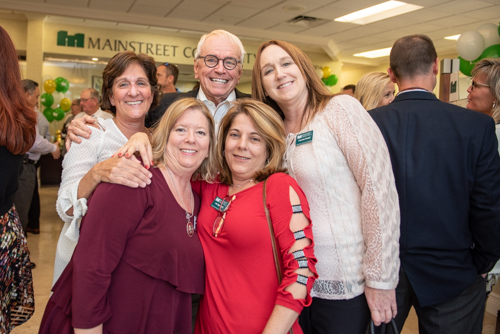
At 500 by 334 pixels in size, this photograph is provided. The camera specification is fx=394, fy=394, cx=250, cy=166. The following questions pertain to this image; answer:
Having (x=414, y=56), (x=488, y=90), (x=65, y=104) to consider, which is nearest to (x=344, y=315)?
(x=414, y=56)

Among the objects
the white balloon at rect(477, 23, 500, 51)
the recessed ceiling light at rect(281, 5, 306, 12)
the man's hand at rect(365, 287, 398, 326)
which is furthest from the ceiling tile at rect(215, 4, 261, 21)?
the man's hand at rect(365, 287, 398, 326)

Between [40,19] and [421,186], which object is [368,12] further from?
[421,186]

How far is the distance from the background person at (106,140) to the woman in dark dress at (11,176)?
20 centimetres

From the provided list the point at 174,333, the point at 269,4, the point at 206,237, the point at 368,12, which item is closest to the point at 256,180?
the point at 206,237

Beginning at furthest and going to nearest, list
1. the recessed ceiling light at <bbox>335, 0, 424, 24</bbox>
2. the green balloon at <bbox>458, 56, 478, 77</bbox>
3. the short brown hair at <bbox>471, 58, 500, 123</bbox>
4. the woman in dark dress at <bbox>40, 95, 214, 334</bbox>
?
the recessed ceiling light at <bbox>335, 0, 424, 24</bbox> → the green balloon at <bbox>458, 56, 478, 77</bbox> → the short brown hair at <bbox>471, 58, 500, 123</bbox> → the woman in dark dress at <bbox>40, 95, 214, 334</bbox>

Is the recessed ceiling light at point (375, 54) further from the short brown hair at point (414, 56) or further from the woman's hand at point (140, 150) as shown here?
the woman's hand at point (140, 150)

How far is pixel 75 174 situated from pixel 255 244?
0.88 meters

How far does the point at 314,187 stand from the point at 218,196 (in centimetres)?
40

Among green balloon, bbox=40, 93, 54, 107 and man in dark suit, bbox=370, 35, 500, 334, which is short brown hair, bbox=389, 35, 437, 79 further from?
green balloon, bbox=40, 93, 54, 107

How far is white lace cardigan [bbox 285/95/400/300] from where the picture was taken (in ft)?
4.99

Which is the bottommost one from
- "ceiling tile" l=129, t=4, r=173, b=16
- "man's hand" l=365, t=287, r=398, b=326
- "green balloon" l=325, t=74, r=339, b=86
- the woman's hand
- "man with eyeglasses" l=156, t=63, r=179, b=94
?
"man's hand" l=365, t=287, r=398, b=326

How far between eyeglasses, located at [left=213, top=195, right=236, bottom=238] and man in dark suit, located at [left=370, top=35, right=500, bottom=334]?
755mm

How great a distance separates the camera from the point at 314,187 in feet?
5.28

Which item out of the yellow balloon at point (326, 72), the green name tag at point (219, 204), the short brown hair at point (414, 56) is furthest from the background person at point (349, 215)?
the yellow balloon at point (326, 72)
